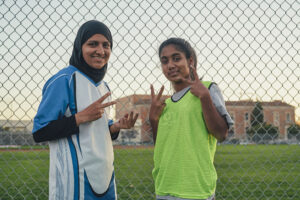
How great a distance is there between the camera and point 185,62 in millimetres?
1812

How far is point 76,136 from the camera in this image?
148cm

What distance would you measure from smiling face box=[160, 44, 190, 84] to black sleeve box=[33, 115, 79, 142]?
25.9 inches

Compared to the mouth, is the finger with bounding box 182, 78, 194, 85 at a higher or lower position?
lower

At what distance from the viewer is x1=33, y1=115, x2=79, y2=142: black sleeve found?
1439 mm

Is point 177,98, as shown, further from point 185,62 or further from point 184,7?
point 184,7

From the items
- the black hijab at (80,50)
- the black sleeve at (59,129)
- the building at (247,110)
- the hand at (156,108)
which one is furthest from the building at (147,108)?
the black sleeve at (59,129)

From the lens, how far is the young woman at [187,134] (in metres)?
1.55

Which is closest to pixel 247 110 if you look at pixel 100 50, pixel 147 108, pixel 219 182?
pixel 219 182

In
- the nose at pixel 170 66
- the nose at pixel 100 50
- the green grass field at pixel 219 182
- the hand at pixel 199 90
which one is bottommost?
the green grass field at pixel 219 182

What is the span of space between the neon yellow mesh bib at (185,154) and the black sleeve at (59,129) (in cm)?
52

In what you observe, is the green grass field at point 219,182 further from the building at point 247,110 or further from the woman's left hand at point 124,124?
the woman's left hand at point 124,124

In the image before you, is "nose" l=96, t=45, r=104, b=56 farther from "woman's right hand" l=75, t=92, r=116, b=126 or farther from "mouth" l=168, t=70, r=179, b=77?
"mouth" l=168, t=70, r=179, b=77

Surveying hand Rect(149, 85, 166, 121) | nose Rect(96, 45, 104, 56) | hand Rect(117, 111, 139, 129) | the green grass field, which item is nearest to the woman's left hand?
hand Rect(117, 111, 139, 129)

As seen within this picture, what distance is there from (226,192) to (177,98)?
9.72 ft
